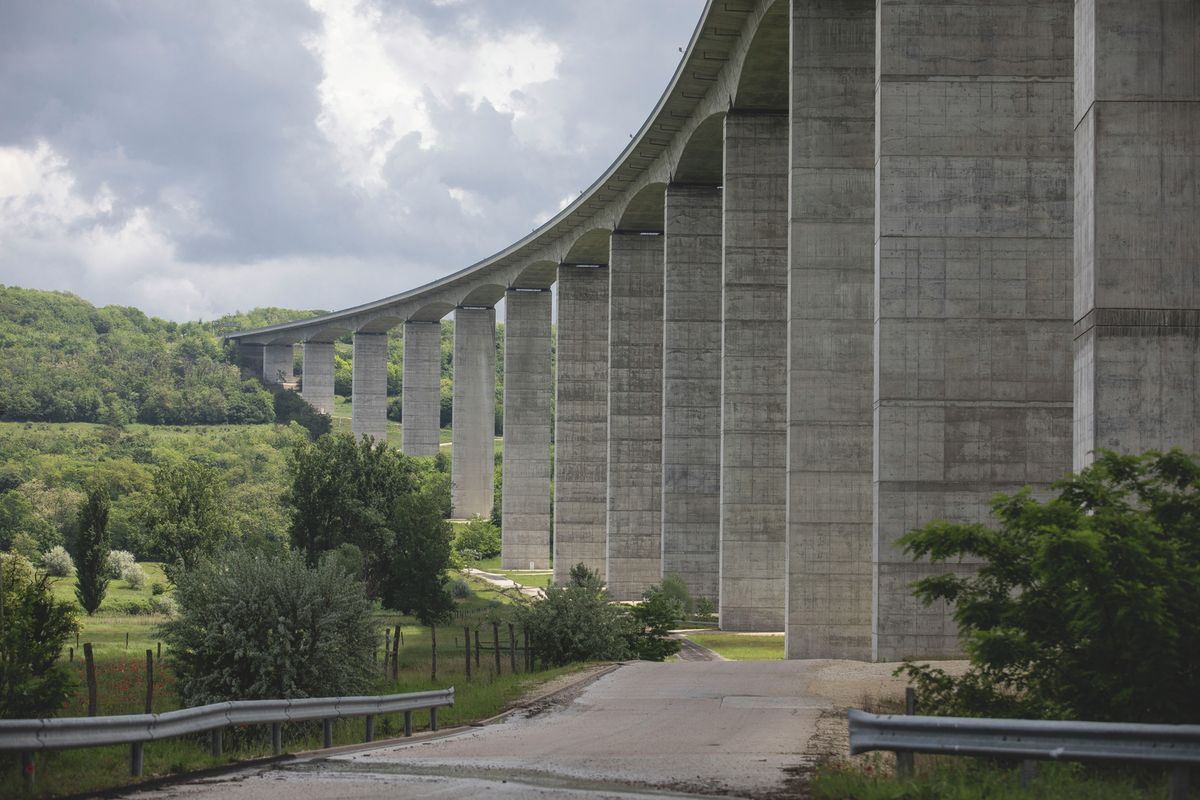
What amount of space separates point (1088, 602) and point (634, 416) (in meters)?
57.2

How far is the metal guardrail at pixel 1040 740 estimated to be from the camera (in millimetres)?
10906

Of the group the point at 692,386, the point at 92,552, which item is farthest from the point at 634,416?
the point at 92,552

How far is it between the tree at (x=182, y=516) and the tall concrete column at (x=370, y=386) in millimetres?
45838

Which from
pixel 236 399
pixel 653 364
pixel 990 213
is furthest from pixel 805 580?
pixel 236 399

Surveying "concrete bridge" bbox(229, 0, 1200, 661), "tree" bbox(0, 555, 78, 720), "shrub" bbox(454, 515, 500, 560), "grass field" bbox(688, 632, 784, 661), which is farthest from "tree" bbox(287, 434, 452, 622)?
"tree" bbox(0, 555, 78, 720)

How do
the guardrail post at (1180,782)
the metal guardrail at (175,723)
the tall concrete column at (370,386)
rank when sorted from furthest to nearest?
the tall concrete column at (370,386) → the metal guardrail at (175,723) → the guardrail post at (1180,782)

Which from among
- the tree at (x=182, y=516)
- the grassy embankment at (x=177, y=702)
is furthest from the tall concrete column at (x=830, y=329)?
the tree at (x=182, y=516)

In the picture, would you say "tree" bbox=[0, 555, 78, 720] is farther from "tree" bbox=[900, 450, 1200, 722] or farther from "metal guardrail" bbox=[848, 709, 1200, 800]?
"tree" bbox=[900, 450, 1200, 722]

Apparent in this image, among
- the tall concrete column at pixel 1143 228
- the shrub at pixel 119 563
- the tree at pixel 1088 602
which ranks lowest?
the shrub at pixel 119 563

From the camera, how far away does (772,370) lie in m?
50.8

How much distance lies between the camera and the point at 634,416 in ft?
232

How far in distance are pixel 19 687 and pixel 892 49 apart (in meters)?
23.1

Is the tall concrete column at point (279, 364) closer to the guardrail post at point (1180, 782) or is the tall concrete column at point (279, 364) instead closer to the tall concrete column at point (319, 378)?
the tall concrete column at point (319, 378)

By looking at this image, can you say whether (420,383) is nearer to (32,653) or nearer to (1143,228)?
(1143,228)
